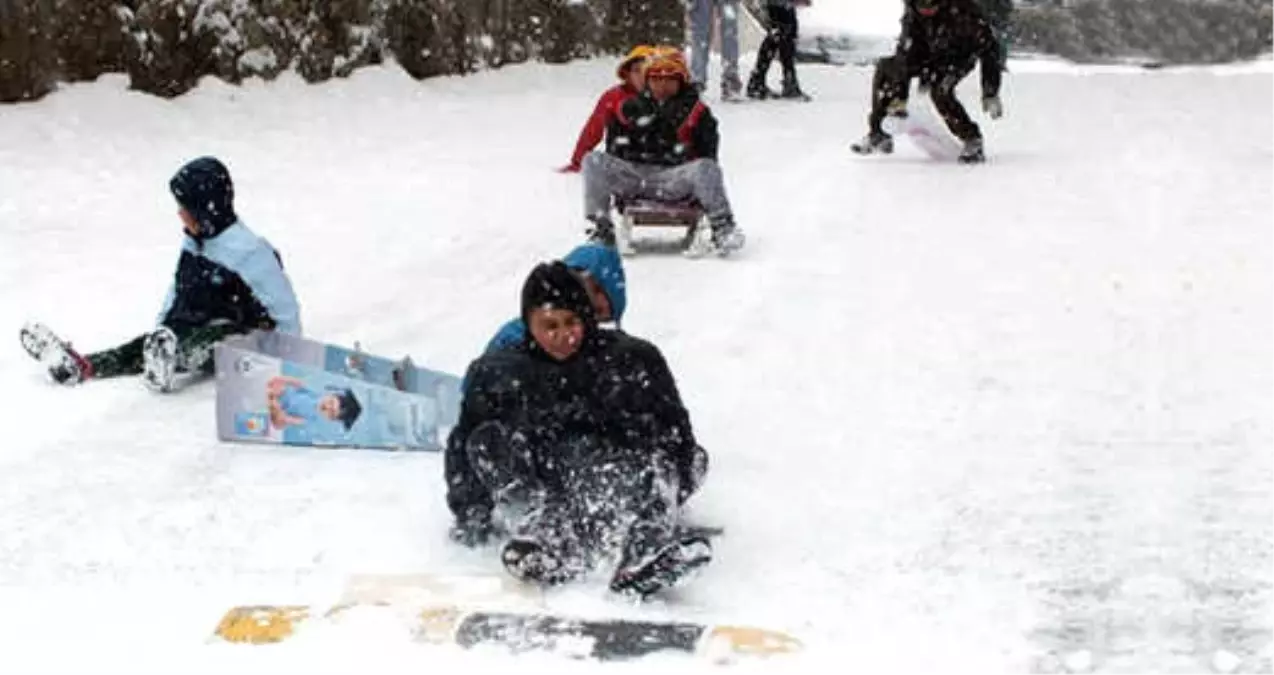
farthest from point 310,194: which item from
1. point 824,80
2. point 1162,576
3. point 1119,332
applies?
point 824,80

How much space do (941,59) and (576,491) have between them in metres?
8.99

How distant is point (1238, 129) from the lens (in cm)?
1495

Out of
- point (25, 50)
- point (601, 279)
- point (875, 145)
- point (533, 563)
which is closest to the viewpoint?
point (533, 563)

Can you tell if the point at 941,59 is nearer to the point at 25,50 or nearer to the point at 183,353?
the point at 25,50

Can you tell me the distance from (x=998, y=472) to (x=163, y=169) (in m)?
7.77

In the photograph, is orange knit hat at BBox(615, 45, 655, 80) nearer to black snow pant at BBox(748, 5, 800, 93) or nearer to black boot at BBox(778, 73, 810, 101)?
black snow pant at BBox(748, 5, 800, 93)

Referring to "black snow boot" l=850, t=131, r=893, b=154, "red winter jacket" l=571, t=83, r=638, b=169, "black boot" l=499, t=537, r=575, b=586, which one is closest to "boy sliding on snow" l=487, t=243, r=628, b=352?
"black boot" l=499, t=537, r=575, b=586

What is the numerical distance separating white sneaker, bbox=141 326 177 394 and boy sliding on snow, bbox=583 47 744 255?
3034mm

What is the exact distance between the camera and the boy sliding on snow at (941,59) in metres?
12.8

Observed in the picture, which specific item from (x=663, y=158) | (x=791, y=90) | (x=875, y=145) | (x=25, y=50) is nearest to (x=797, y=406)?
(x=663, y=158)

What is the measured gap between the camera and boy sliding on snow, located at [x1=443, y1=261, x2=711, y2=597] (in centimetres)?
438

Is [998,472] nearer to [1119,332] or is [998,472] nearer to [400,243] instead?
[1119,332]

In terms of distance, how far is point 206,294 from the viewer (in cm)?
639

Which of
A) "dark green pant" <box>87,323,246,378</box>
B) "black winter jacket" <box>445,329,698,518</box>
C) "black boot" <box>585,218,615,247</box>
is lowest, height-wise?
"black boot" <box>585,218,615,247</box>
